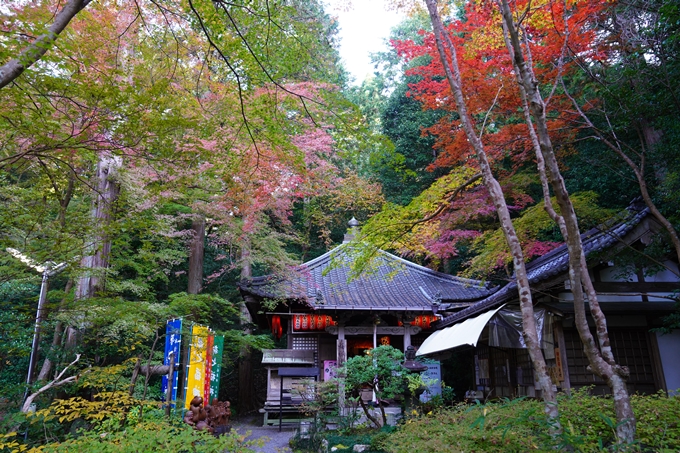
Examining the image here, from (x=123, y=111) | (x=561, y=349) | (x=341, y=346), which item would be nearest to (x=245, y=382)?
(x=341, y=346)

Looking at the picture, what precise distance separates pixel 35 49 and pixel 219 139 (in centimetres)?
283

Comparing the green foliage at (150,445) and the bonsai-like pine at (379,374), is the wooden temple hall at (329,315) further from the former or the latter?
the green foliage at (150,445)

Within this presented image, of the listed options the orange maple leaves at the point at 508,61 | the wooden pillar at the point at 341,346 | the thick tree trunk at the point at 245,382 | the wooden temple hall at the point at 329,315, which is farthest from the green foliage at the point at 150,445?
the thick tree trunk at the point at 245,382

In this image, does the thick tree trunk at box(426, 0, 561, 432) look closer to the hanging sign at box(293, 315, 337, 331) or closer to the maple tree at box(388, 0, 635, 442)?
the maple tree at box(388, 0, 635, 442)

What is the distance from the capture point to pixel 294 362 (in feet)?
42.4

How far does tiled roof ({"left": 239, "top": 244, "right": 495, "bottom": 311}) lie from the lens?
1249 cm

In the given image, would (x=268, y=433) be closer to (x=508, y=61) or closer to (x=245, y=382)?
(x=245, y=382)

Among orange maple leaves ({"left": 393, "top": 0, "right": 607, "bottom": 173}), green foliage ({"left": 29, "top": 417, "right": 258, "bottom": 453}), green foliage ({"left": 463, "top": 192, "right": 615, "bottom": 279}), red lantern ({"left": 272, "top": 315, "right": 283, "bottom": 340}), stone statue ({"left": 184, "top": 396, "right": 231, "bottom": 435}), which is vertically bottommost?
stone statue ({"left": 184, "top": 396, "right": 231, "bottom": 435})

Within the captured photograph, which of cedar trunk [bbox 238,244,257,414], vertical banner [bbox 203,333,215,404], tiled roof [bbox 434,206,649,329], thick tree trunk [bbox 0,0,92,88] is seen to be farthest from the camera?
cedar trunk [bbox 238,244,257,414]

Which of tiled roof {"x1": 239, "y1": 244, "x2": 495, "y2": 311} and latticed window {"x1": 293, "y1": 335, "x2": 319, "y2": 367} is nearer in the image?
tiled roof {"x1": 239, "y1": 244, "x2": 495, "y2": 311}

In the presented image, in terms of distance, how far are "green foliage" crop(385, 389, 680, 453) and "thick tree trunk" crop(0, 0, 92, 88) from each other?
467cm

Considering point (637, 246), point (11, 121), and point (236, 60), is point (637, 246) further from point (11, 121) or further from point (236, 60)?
point (11, 121)

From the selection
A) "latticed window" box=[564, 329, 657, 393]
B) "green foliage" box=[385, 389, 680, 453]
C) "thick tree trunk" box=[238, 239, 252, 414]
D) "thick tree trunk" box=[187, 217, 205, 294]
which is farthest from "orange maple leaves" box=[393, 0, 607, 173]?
"thick tree trunk" box=[238, 239, 252, 414]

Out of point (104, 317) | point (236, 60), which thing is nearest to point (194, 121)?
point (236, 60)
